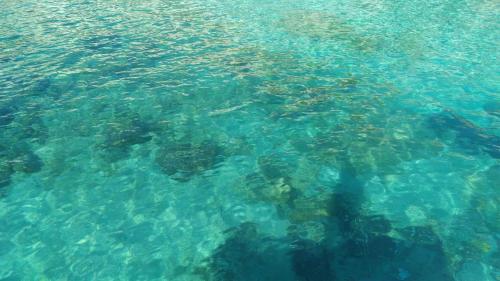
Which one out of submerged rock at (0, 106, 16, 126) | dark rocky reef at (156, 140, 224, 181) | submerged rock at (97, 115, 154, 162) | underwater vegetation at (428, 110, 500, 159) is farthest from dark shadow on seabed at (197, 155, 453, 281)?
submerged rock at (0, 106, 16, 126)

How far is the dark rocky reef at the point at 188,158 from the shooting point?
1400 cm

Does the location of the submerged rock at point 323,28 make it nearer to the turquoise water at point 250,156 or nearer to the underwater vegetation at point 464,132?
the turquoise water at point 250,156

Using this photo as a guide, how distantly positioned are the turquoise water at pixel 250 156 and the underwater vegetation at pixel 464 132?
0.09 metres

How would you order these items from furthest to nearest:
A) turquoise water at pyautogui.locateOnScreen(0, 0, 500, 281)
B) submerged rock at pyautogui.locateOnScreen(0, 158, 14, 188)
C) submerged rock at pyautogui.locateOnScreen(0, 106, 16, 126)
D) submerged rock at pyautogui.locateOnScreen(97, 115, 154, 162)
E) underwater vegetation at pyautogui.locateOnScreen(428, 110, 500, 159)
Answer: submerged rock at pyautogui.locateOnScreen(0, 106, 16, 126) < underwater vegetation at pyautogui.locateOnScreen(428, 110, 500, 159) < submerged rock at pyautogui.locateOnScreen(97, 115, 154, 162) < submerged rock at pyautogui.locateOnScreen(0, 158, 14, 188) < turquoise water at pyautogui.locateOnScreen(0, 0, 500, 281)

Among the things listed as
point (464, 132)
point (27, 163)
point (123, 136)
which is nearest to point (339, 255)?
point (464, 132)

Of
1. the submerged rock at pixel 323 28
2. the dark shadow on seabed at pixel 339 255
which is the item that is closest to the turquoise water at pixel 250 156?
the dark shadow on seabed at pixel 339 255

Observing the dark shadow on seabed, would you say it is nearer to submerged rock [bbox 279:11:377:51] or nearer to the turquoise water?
the turquoise water

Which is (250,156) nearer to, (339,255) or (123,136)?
(339,255)

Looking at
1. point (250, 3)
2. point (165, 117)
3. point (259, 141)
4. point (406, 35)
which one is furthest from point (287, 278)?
point (250, 3)

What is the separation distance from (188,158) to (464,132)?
1243 centimetres

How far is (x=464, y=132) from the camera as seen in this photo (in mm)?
16422

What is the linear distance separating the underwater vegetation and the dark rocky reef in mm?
10111

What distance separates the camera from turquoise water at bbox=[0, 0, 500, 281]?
34.5 ft

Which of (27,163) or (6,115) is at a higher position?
(27,163)
